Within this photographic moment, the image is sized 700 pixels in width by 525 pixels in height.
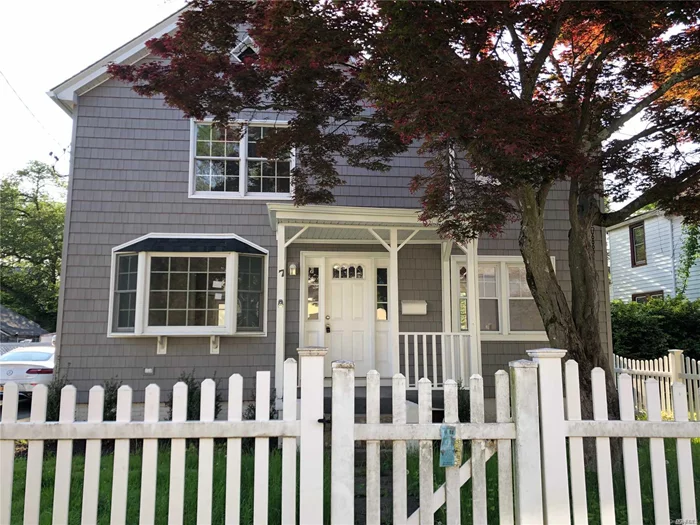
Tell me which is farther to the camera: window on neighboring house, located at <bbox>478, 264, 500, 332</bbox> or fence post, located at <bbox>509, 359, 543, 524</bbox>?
window on neighboring house, located at <bbox>478, 264, 500, 332</bbox>

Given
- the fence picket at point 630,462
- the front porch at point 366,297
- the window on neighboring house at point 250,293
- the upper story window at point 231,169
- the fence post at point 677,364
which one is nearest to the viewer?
the fence picket at point 630,462

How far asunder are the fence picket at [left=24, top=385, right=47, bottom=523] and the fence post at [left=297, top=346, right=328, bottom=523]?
1328 millimetres

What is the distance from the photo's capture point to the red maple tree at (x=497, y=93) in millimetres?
3836

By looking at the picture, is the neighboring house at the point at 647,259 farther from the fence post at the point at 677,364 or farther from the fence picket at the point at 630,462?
the fence picket at the point at 630,462

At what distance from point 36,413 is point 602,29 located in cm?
558

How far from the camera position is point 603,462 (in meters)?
2.50

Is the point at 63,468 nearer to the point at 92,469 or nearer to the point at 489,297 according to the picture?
the point at 92,469

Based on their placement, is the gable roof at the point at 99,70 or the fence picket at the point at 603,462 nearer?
the fence picket at the point at 603,462

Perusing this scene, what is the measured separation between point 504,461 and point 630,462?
0.68m

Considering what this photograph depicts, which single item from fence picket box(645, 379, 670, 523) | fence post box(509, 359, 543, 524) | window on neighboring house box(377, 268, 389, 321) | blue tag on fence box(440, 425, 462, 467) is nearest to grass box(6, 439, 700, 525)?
fence picket box(645, 379, 670, 523)

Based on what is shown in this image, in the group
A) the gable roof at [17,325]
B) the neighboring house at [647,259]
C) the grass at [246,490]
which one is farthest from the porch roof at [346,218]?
the gable roof at [17,325]

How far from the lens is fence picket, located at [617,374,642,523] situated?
251 cm

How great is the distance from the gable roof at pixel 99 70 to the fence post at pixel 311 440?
7210 millimetres

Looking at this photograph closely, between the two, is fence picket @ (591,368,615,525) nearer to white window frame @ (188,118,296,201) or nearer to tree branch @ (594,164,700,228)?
tree branch @ (594,164,700,228)
